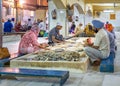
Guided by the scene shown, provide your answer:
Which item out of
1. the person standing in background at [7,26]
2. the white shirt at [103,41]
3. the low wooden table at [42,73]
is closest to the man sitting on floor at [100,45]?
the white shirt at [103,41]

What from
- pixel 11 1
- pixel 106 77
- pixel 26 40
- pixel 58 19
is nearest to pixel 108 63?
pixel 106 77

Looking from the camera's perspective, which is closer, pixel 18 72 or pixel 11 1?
pixel 18 72

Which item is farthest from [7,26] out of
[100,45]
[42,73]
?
[42,73]

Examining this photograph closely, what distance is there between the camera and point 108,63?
20.7 feet

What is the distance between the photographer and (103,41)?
665 centimetres

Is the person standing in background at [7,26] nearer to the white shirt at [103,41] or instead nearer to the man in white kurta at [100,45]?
the man in white kurta at [100,45]

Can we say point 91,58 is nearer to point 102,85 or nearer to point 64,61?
point 64,61

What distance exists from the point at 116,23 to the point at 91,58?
29651 mm

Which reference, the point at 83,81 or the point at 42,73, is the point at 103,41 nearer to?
the point at 83,81

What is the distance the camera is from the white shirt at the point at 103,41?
6594 mm

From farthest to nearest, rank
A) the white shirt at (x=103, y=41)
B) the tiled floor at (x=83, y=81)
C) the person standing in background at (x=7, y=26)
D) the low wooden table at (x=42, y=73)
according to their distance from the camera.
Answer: the person standing in background at (x=7, y=26) < the white shirt at (x=103, y=41) < the tiled floor at (x=83, y=81) < the low wooden table at (x=42, y=73)

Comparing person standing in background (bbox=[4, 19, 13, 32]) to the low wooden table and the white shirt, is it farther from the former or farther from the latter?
the low wooden table

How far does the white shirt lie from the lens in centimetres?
659

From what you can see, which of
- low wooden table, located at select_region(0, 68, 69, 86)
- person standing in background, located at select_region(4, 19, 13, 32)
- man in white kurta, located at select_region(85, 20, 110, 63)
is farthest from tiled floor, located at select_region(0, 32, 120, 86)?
person standing in background, located at select_region(4, 19, 13, 32)
